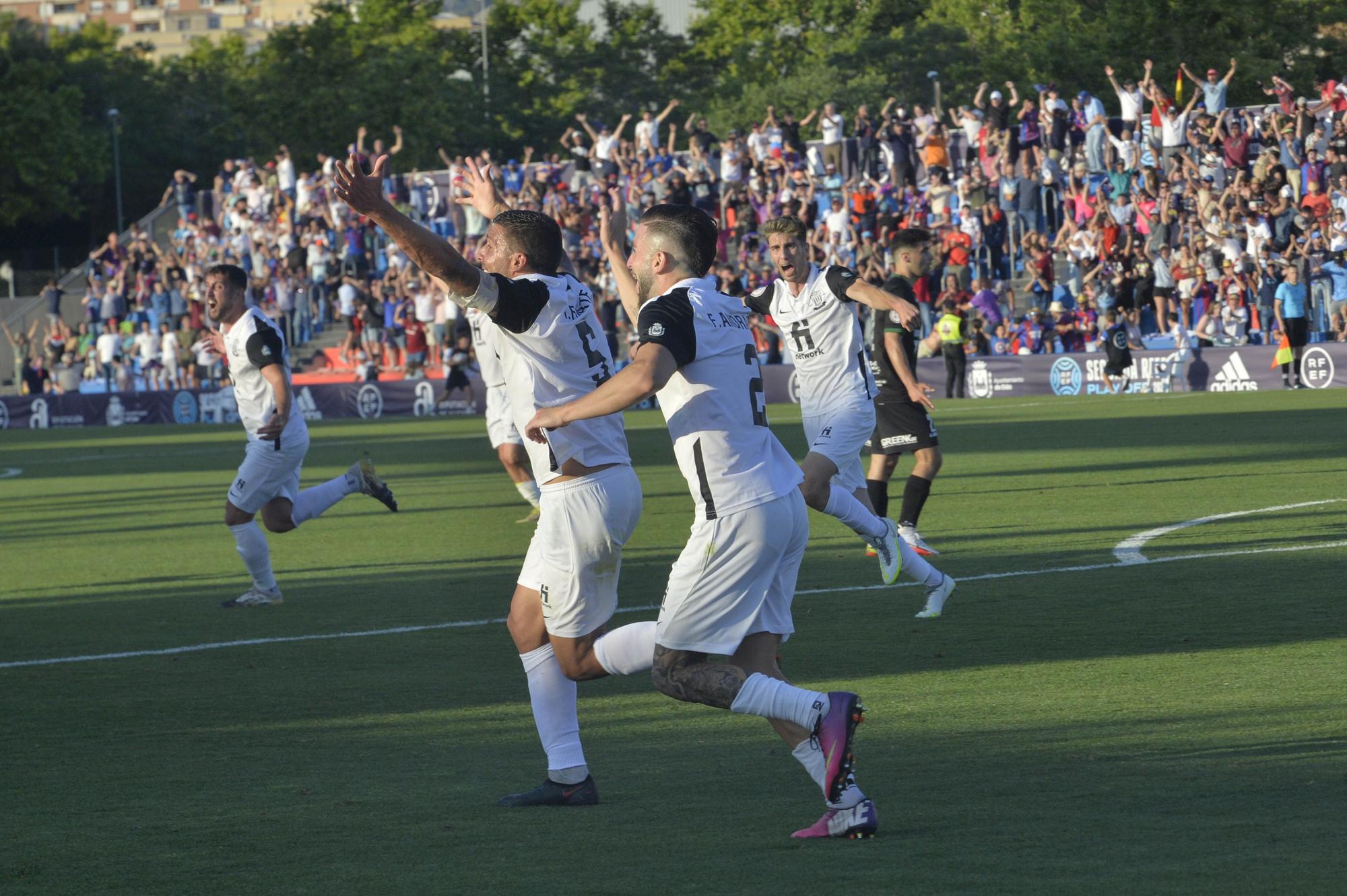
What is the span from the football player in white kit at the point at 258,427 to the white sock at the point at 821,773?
710cm

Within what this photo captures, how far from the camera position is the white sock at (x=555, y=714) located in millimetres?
6258

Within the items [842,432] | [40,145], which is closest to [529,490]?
[842,432]

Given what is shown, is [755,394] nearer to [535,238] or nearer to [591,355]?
[591,355]

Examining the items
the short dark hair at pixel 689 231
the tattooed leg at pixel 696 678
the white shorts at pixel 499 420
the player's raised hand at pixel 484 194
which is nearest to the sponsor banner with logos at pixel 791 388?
the white shorts at pixel 499 420

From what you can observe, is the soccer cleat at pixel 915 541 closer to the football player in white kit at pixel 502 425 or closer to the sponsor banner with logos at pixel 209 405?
the football player in white kit at pixel 502 425

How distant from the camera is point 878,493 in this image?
1294 centimetres

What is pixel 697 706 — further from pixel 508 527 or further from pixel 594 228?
pixel 594 228

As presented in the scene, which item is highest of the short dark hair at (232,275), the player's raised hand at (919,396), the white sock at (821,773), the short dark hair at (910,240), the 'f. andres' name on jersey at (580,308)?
the short dark hair at (910,240)

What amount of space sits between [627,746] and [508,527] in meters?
9.56

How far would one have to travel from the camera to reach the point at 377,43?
91875mm

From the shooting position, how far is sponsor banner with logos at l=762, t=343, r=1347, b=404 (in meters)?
30.1

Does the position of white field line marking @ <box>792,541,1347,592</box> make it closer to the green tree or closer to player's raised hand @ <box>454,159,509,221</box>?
player's raised hand @ <box>454,159,509,221</box>

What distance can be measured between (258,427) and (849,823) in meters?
7.78

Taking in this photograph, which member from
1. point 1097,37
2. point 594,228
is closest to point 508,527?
point 594,228
